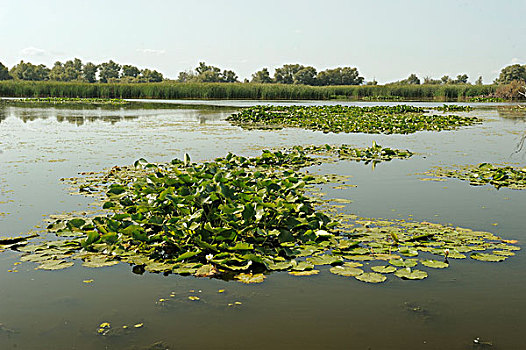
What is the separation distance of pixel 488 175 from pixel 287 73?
102 m

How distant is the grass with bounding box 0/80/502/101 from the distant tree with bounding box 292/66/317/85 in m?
51.0

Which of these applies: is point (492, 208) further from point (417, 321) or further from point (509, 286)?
point (417, 321)

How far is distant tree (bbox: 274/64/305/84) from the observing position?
10500cm

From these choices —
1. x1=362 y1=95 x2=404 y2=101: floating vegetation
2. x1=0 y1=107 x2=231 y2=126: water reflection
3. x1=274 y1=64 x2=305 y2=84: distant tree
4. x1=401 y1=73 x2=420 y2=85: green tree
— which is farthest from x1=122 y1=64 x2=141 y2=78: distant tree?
x1=0 y1=107 x2=231 y2=126: water reflection

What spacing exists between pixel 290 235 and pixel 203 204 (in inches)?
33.4

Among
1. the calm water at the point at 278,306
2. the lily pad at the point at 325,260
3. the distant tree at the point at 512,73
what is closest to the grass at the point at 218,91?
the distant tree at the point at 512,73

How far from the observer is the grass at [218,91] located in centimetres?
4375

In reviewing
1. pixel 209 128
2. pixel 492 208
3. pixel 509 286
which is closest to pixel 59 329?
pixel 509 286

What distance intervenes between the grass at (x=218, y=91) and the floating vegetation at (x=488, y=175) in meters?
37.4

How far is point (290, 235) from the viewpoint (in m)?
4.34

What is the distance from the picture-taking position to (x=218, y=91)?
4606cm

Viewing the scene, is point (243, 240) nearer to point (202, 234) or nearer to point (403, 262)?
point (202, 234)

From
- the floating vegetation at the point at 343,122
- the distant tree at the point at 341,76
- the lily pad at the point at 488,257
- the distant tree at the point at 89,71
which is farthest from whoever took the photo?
the distant tree at the point at 89,71

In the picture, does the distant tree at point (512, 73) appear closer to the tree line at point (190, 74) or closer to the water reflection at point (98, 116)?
the tree line at point (190, 74)
